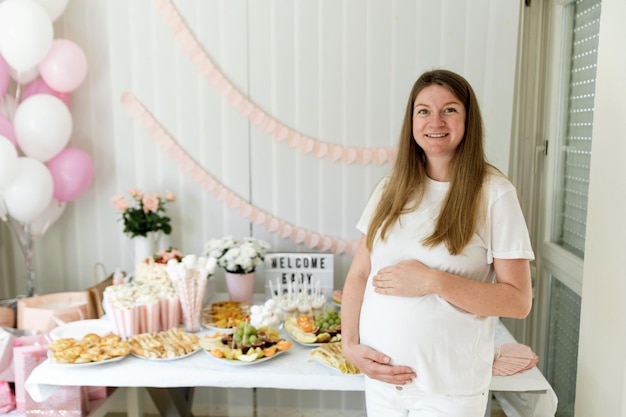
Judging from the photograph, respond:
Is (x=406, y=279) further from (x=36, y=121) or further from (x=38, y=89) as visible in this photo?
(x=38, y=89)

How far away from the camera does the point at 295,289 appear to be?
2547 mm

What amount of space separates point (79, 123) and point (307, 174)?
43.5 inches

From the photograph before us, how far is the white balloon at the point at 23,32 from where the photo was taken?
7.79ft

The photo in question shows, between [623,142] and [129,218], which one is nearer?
[623,142]

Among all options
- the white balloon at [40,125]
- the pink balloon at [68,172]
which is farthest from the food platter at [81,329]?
the white balloon at [40,125]

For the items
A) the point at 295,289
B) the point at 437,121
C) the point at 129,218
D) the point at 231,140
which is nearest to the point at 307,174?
the point at 231,140

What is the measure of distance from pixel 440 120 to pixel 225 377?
3.48ft

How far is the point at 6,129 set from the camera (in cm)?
247

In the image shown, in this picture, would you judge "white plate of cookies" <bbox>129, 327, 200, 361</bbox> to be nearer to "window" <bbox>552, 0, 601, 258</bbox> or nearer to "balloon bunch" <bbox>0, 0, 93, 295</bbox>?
"balloon bunch" <bbox>0, 0, 93, 295</bbox>

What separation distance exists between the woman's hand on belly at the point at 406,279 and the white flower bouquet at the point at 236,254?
103cm

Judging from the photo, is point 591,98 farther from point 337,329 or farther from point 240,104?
point 240,104

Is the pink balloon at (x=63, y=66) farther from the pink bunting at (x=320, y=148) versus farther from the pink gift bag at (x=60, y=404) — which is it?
the pink gift bag at (x=60, y=404)

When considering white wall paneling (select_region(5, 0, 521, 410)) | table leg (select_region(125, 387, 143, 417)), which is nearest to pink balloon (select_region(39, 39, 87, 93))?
white wall paneling (select_region(5, 0, 521, 410))

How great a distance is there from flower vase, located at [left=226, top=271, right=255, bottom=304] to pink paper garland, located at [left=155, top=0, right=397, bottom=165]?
0.64 m
